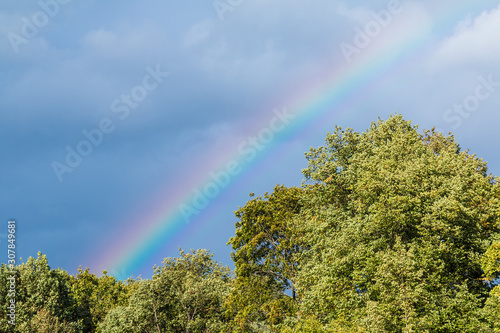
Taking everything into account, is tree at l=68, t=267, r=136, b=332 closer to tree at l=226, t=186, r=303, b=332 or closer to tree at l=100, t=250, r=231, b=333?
tree at l=100, t=250, r=231, b=333

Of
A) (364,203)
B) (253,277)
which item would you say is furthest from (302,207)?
(364,203)

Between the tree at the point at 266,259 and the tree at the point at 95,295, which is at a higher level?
the tree at the point at 95,295

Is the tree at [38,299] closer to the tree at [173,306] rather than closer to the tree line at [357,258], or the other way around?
the tree line at [357,258]

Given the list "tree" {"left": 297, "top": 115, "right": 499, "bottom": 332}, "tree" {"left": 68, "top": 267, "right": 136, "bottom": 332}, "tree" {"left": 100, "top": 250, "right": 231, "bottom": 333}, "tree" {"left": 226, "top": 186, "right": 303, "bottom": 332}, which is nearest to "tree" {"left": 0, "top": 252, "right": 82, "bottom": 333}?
"tree" {"left": 100, "top": 250, "right": 231, "bottom": 333}

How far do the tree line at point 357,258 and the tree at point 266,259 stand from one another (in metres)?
0.11

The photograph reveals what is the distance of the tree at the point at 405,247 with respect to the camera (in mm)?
25750

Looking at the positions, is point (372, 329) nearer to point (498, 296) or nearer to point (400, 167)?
point (498, 296)

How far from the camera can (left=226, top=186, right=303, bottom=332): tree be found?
39906 millimetres

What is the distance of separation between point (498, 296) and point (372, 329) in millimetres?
6974

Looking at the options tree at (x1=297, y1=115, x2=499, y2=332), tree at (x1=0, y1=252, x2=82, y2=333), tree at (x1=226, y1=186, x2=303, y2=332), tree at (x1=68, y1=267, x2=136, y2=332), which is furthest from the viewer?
tree at (x1=68, y1=267, x2=136, y2=332)

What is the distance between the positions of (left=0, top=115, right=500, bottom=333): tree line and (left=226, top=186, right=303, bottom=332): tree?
11 centimetres

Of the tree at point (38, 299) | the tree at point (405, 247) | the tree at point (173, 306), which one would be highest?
the tree at point (38, 299)

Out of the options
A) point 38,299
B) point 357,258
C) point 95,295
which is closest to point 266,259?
point 357,258

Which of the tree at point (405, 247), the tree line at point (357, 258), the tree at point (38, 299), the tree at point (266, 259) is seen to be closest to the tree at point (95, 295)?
the tree at point (38, 299)
